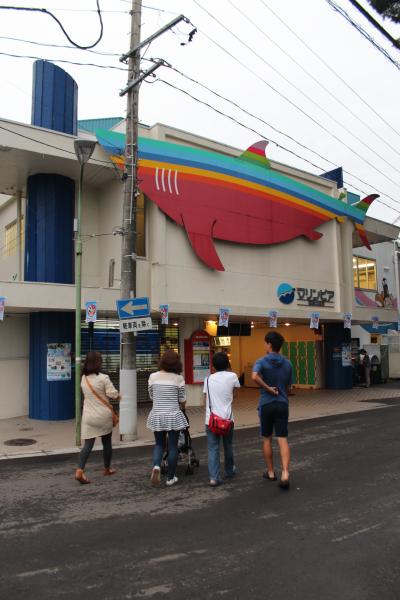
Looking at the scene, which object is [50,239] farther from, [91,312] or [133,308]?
[133,308]

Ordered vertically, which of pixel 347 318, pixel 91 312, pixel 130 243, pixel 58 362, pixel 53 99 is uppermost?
pixel 53 99

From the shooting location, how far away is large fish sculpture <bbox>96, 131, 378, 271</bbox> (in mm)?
15133

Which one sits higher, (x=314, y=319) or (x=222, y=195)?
(x=222, y=195)

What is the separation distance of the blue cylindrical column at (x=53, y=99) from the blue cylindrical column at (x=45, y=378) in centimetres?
571

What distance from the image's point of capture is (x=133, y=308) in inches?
425

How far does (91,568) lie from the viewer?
4121mm

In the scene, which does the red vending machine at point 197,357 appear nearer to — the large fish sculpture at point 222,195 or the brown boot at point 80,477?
the large fish sculpture at point 222,195

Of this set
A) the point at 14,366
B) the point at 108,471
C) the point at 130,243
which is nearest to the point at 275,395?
the point at 108,471

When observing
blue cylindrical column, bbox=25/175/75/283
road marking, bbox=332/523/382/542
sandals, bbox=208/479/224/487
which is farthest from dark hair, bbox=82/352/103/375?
blue cylindrical column, bbox=25/175/75/283

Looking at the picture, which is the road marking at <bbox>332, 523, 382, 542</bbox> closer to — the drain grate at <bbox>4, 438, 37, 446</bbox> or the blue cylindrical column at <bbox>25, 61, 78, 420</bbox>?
the drain grate at <bbox>4, 438, 37, 446</bbox>

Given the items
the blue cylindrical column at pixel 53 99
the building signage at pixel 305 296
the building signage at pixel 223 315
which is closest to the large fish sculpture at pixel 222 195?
the building signage at pixel 223 315

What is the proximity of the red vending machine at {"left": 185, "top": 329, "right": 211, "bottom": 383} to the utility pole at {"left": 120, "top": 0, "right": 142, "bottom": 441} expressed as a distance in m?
5.86

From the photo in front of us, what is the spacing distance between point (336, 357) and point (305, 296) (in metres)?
4.30

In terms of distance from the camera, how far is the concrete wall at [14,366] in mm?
14180
